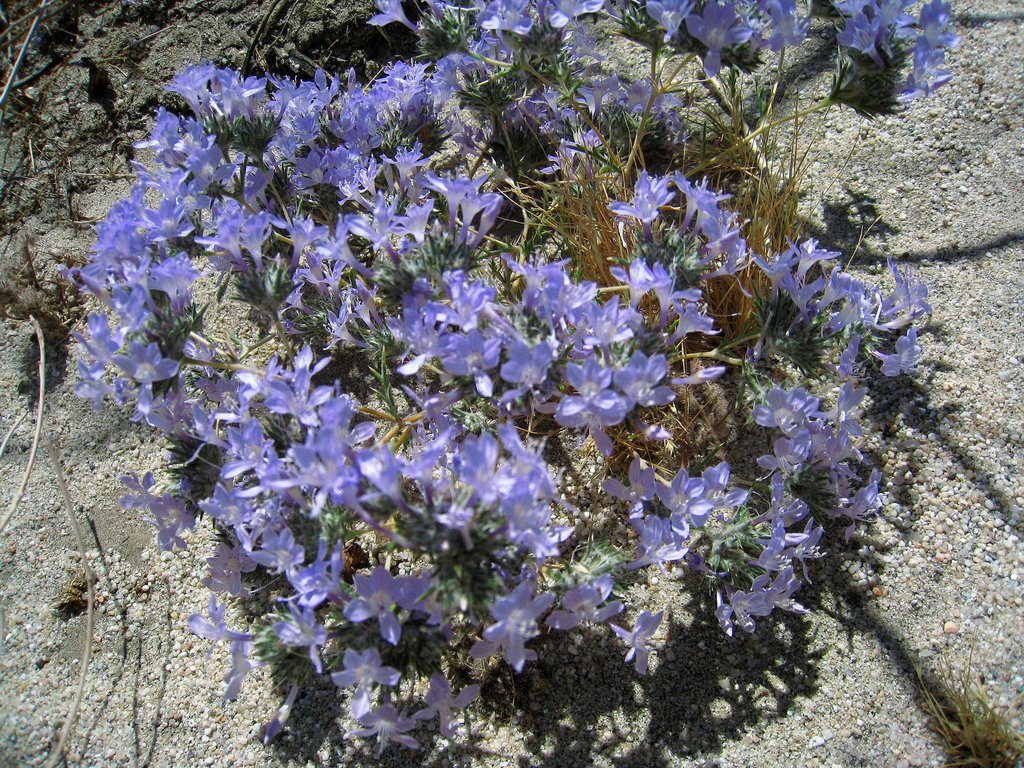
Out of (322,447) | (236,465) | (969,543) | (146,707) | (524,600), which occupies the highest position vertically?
(322,447)

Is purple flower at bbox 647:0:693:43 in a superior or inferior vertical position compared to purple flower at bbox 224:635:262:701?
superior

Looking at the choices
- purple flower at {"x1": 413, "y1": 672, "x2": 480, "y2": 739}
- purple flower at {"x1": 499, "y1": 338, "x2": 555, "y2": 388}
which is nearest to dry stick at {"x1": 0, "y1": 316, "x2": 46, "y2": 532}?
purple flower at {"x1": 413, "y1": 672, "x2": 480, "y2": 739}

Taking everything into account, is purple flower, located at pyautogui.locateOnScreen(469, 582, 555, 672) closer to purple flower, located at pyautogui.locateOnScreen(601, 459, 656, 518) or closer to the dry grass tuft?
purple flower, located at pyautogui.locateOnScreen(601, 459, 656, 518)

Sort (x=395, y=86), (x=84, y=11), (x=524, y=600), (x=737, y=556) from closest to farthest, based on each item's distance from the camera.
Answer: (x=524, y=600), (x=737, y=556), (x=395, y=86), (x=84, y=11)

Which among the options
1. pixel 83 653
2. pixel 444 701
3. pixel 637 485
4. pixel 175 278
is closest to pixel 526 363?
pixel 637 485

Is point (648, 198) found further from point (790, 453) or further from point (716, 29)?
point (790, 453)

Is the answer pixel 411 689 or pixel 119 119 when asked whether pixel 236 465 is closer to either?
pixel 411 689

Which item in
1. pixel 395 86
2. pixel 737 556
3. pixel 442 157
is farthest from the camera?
pixel 442 157

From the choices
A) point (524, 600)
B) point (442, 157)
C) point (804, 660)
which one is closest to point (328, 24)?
point (442, 157)

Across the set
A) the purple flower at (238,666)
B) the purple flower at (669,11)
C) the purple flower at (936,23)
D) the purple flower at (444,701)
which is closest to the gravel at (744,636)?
the purple flower at (444,701)
